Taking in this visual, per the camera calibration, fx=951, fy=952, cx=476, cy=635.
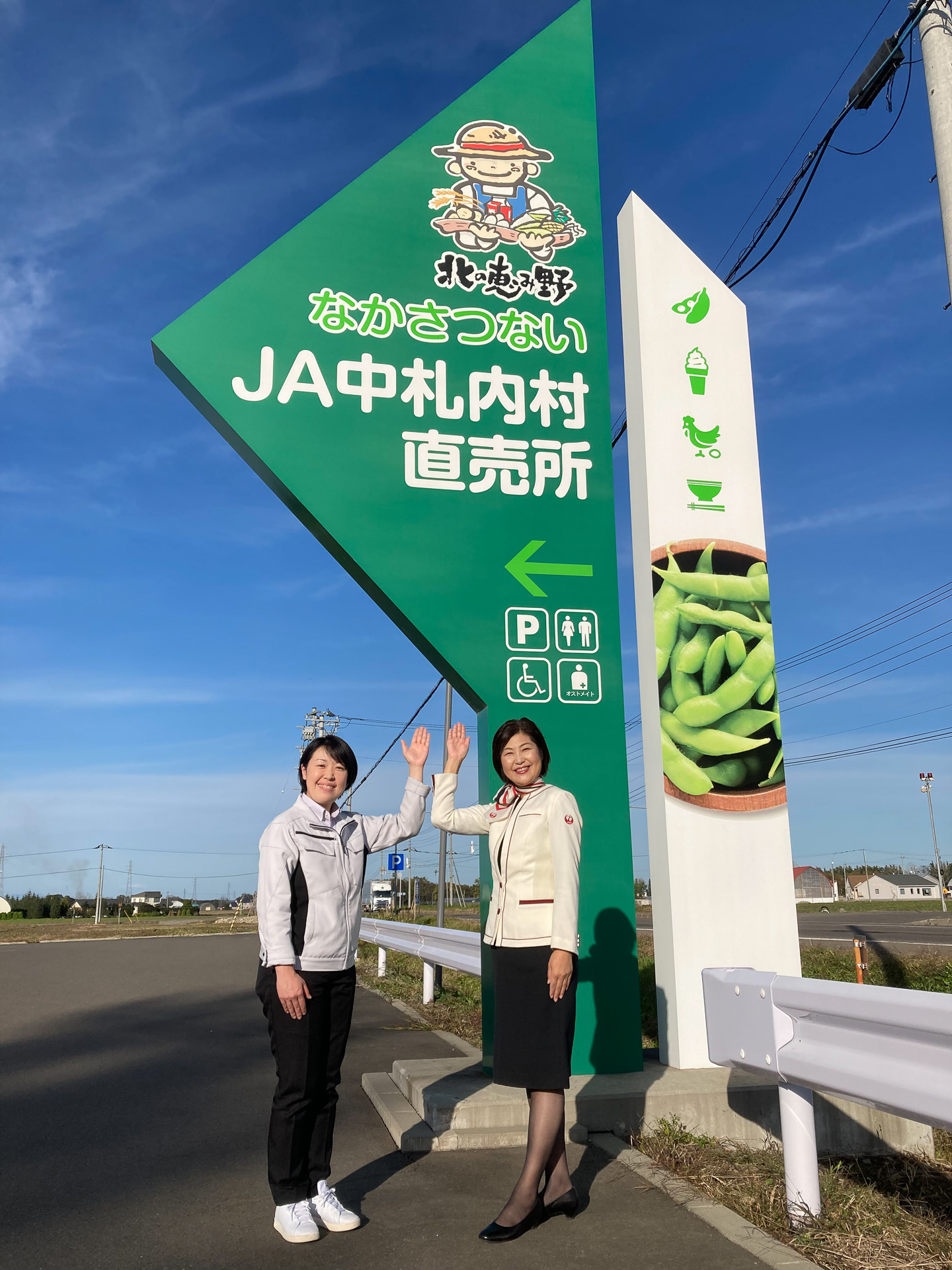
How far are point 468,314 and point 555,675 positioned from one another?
2408mm

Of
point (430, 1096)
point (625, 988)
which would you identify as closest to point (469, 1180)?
point (430, 1096)

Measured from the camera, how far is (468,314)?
6.12 m

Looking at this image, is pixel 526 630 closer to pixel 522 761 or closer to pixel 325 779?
pixel 522 761

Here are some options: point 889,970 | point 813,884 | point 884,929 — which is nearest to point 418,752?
point 889,970

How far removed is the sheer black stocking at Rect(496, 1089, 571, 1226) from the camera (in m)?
3.25

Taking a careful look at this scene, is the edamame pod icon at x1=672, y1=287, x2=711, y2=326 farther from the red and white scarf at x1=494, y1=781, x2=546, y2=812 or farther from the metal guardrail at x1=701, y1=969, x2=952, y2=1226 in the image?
the metal guardrail at x1=701, y1=969, x2=952, y2=1226

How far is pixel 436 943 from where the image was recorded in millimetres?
9008

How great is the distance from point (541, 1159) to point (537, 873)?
0.97m

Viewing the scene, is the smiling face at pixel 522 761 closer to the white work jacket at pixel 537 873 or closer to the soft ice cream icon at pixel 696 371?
the white work jacket at pixel 537 873

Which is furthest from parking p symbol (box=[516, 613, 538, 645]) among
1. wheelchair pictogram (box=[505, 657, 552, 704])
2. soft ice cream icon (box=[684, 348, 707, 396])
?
soft ice cream icon (box=[684, 348, 707, 396])

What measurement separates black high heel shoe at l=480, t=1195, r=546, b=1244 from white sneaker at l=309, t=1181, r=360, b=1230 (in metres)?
0.46

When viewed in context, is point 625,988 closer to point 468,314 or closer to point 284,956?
point 284,956

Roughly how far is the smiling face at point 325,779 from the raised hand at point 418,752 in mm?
311

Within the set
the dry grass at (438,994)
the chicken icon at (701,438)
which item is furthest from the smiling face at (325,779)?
the dry grass at (438,994)
